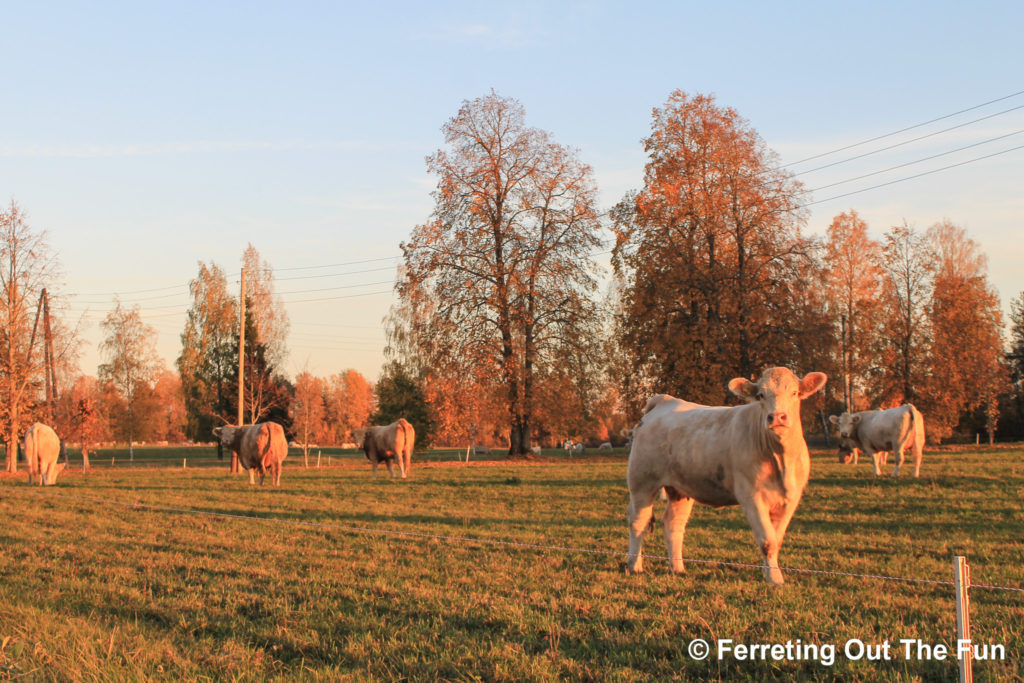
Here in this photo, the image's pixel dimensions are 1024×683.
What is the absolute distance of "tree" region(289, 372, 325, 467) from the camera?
49919 mm

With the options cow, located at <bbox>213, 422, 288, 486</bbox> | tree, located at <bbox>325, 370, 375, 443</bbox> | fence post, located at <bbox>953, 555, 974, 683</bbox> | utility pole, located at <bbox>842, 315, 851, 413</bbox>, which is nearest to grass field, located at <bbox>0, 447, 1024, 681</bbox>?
fence post, located at <bbox>953, 555, 974, 683</bbox>

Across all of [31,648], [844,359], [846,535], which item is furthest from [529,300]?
[31,648]

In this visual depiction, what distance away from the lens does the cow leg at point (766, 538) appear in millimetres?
7832

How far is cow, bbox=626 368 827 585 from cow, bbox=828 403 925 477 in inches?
532

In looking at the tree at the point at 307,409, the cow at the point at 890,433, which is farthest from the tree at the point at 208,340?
the cow at the point at 890,433

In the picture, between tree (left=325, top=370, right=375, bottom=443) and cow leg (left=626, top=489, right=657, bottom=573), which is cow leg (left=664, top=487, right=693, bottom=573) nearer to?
cow leg (left=626, top=489, right=657, bottom=573)

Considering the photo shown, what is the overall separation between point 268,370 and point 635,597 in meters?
48.0

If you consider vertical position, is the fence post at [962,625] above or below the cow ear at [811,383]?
below

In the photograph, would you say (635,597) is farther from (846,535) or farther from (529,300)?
(529,300)

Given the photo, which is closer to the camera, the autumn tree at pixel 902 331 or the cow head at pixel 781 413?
the cow head at pixel 781 413

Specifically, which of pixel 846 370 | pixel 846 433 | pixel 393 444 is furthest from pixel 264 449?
pixel 846 370

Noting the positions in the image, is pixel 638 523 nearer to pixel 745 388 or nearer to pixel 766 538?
pixel 766 538

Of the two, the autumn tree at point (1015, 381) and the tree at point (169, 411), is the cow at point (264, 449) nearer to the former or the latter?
the autumn tree at point (1015, 381)

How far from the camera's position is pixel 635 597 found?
23.7 feet
